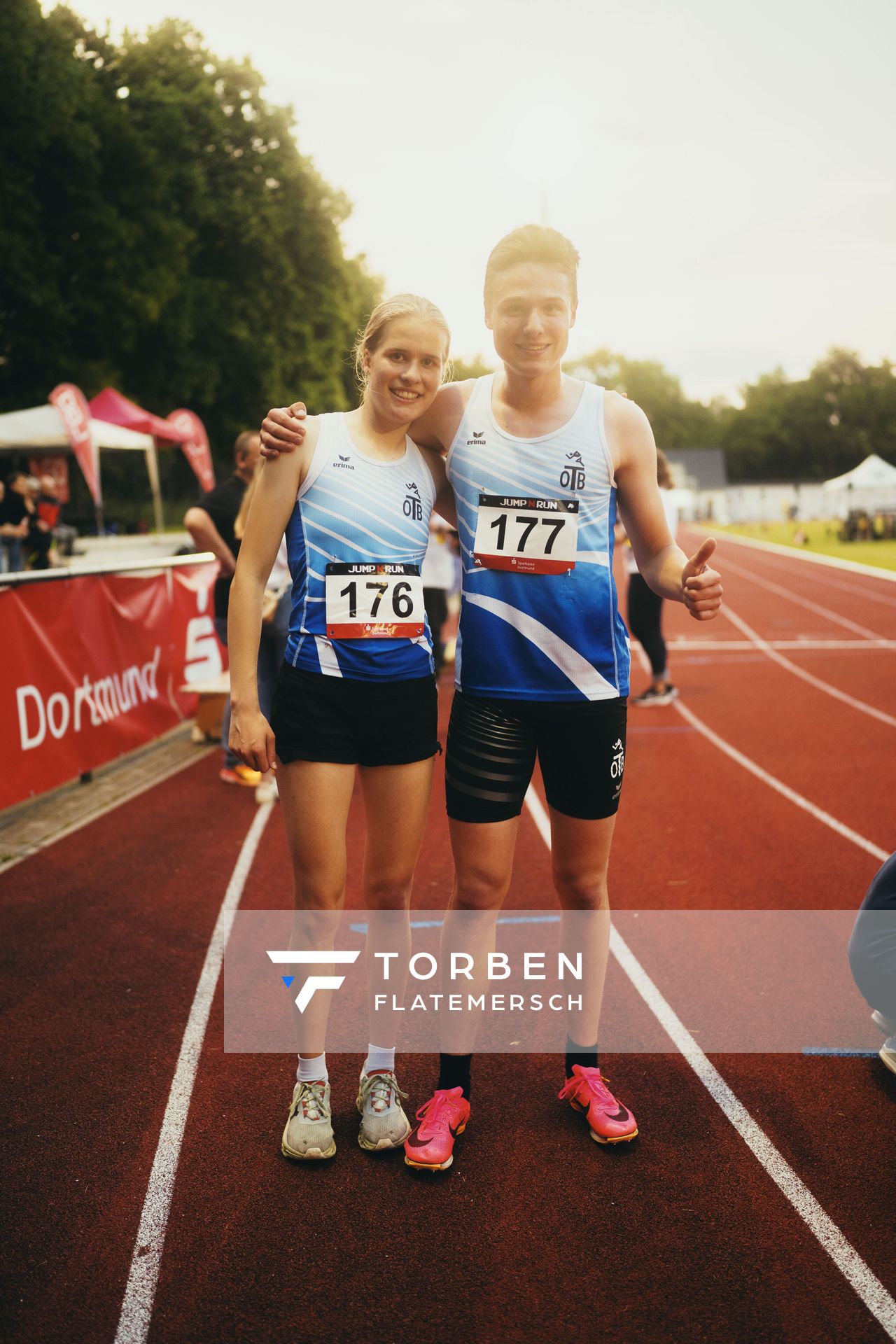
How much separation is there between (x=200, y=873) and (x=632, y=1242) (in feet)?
10.1

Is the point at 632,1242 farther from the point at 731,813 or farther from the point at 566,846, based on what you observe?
the point at 731,813

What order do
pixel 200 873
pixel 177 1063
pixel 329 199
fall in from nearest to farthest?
pixel 177 1063, pixel 200 873, pixel 329 199

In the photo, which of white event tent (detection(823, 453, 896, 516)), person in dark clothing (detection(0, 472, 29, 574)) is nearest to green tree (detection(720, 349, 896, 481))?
white event tent (detection(823, 453, 896, 516))

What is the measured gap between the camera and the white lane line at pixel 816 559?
877 inches

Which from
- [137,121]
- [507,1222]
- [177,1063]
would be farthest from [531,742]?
[137,121]

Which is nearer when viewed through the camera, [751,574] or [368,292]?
[751,574]

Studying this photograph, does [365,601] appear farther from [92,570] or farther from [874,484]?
[874,484]

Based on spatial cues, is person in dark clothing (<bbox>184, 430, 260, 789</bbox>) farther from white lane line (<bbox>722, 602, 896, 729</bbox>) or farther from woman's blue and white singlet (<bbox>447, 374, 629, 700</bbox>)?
white lane line (<bbox>722, 602, 896, 729</bbox>)

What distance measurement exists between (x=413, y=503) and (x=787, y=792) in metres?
4.64

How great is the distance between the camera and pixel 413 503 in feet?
8.35

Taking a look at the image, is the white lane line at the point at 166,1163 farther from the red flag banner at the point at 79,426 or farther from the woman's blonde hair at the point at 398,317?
the red flag banner at the point at 79,426

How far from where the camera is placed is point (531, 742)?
103 inches

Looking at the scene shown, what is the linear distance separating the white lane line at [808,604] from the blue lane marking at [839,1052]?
1117cm

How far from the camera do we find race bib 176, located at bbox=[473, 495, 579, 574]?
247 cm
